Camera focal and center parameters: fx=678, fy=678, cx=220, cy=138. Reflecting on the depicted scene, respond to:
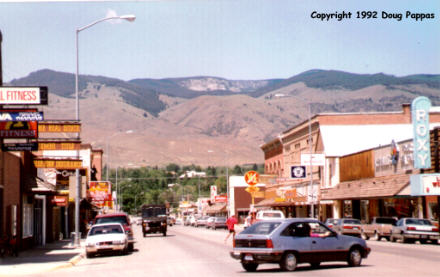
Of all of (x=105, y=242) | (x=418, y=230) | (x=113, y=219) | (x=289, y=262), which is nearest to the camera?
(x=289, y=262)

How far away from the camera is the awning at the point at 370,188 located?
153 feet

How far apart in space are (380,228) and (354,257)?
78.3 ft

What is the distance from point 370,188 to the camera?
169 feet

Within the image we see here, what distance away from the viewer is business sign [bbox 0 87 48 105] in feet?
92.4

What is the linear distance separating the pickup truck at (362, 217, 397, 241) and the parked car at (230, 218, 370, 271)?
22.4 meters

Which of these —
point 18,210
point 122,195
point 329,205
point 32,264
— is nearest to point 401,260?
point 32,264

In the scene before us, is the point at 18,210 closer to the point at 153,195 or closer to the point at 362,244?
the point at 362,244

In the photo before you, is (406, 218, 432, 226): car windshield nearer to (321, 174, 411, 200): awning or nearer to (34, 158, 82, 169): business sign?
(321, 174, 411, 200): awning

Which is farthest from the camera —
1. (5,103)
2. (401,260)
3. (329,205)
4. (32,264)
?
(329,205)

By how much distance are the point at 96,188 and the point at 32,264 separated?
4503cm

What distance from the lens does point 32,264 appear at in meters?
26.3

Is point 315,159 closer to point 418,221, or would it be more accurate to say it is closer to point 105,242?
point 418,221

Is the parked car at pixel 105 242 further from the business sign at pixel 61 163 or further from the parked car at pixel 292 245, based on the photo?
the parked car at pixel 292 245

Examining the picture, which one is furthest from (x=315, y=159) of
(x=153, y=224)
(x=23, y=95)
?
(x=23, y=95)
